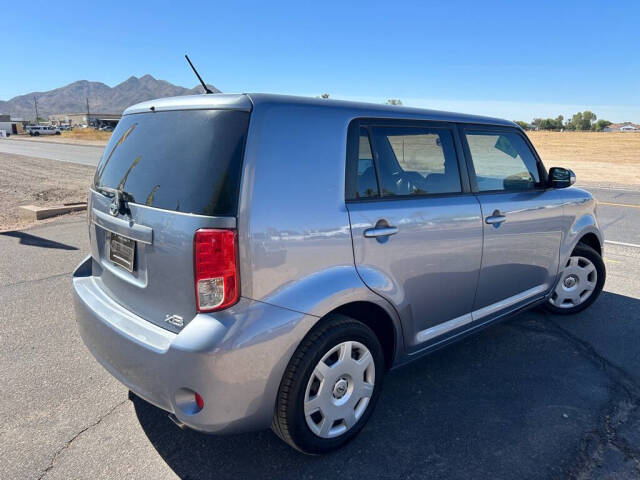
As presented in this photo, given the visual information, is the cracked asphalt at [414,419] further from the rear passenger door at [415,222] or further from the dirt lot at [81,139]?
the dirt lot at [81,139]

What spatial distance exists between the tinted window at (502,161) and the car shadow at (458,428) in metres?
1.37

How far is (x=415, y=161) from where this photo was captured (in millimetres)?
3213

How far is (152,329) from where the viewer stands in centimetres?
238

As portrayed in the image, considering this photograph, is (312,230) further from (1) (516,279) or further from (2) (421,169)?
(1) (516,279)

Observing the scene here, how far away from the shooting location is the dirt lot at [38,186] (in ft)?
33.3

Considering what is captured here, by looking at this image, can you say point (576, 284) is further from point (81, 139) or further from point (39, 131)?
point (39, 131)

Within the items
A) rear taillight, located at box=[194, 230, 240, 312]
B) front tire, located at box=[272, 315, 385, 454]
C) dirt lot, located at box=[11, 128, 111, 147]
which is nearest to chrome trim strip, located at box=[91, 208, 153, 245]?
rear taillight, located at box=[194, 230, 240, 312]

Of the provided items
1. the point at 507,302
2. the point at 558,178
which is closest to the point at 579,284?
the point at 558,178

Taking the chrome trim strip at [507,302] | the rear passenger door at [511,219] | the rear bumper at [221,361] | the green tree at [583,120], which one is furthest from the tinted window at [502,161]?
the green tree at [583,120]

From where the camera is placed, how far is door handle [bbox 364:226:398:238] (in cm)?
256

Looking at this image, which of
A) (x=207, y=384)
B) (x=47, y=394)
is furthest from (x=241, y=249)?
(x=47, y=394)

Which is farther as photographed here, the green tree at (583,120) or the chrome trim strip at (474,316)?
the green tree at (583,120)

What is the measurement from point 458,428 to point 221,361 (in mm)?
1609

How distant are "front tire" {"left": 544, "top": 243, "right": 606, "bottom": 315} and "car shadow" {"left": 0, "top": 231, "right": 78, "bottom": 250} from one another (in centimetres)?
604
